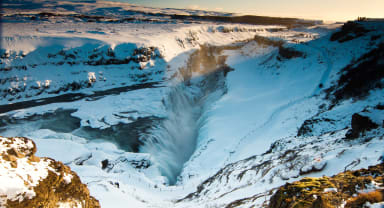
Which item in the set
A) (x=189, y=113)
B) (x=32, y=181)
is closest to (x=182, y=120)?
(x=189, y=113)

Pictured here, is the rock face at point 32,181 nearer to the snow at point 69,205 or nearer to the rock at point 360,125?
the snow at point 69,205

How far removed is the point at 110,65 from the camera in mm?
33375

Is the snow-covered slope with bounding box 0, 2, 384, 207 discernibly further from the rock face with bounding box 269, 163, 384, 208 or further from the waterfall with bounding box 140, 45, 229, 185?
the rock face with bounding box 269, 163, 384, 208

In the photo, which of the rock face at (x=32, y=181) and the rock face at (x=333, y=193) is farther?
the rock face at (x=32, y=181)

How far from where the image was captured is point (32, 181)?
4.23 meters

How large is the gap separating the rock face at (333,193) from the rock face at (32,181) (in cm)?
447

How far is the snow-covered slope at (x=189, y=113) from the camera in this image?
8.96 m

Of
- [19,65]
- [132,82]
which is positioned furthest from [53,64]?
[132,82]

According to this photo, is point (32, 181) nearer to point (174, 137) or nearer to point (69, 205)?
point (69, 205)

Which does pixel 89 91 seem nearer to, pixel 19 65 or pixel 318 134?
pixel 19 65

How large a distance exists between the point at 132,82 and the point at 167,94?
748 centimetres

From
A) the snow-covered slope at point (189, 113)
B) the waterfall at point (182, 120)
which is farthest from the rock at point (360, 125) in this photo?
the waterfall at point (182, 120)

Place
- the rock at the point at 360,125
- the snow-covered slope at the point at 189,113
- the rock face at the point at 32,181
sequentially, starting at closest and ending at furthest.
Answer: the rock face at the point at 32,181, the rock at the point at 360,125, the snow-covered slope at the point at 189,113

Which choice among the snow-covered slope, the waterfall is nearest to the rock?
the snow-covered slope
